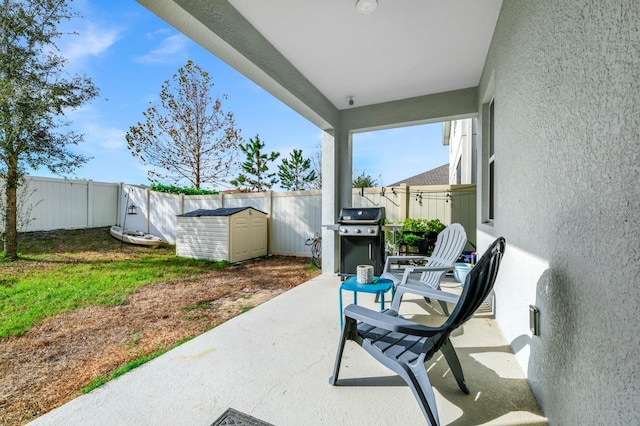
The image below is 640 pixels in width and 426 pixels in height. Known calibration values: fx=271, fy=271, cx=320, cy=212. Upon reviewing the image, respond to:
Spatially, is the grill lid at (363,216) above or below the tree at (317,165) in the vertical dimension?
below

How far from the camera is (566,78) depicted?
1.32 metres

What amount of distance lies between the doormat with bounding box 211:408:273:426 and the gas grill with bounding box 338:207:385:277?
292 centimetres

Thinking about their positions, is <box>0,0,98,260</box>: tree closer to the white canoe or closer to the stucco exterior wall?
the white canoe

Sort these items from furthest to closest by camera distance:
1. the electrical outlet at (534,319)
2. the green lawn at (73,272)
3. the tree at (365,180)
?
the tree at (365,180), the green lawn at (73,272), the electrical outlet at (534,319)

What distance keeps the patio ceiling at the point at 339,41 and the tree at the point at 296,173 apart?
1037cm

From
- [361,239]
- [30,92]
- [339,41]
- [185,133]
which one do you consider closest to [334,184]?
[361,239]

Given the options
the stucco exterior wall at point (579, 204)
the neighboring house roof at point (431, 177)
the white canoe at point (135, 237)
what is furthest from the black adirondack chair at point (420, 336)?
the neighboring house roof at point (431, 177)

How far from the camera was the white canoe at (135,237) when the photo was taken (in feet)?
26.3

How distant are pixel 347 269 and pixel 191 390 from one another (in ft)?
9.55

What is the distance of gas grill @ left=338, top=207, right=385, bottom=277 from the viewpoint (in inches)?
163

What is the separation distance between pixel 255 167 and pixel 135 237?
6.82 meters

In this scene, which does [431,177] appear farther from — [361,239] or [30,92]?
[30,92]

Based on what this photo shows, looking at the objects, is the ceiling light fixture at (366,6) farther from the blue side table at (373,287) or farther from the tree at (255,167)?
the tree at (255,167)

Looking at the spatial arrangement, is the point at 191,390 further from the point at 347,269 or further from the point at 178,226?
the point at 178,226
